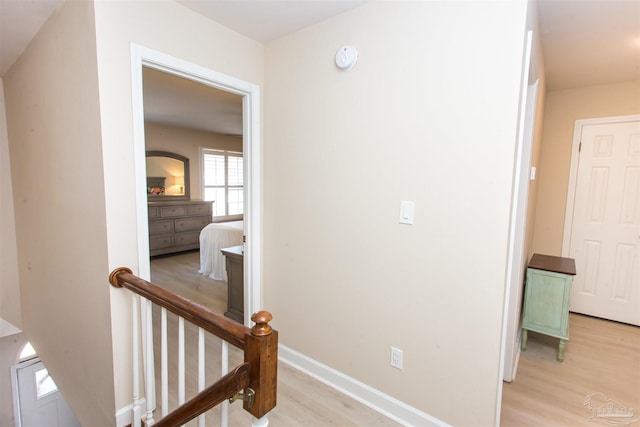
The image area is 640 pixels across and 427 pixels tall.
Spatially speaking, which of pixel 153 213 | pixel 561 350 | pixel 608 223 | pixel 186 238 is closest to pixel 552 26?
pixel 608 223

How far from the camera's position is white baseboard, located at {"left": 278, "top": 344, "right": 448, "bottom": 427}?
1.72 m

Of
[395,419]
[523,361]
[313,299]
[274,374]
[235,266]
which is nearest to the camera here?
[274,374]

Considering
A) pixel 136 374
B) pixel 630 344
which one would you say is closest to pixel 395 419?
pixel 136 374

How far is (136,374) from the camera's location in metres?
1.66

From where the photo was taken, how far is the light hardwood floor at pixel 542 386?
1.80 m

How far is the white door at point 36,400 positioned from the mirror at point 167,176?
285 centimetres

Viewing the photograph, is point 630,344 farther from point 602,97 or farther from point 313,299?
point 313,299

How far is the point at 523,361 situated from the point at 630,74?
9.12ft

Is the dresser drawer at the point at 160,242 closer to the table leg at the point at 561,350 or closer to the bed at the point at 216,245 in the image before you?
the bed at the point at 216,245

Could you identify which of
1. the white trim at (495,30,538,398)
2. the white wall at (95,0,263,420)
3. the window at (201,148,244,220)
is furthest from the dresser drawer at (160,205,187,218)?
the white trim at (495,30,538,398)

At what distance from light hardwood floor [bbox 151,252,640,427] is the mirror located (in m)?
3.50

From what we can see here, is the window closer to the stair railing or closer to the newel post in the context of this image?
the stair railing

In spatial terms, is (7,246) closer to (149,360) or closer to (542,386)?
(149,360)

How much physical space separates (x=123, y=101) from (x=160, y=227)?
13.8 ft
